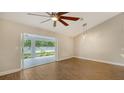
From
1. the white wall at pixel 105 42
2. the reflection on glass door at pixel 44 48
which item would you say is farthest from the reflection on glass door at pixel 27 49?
the white wall at pixel 105 42

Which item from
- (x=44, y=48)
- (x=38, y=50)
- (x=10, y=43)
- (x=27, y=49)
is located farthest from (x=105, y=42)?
(x=10, y=43)

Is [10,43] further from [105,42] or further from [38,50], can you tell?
[105,42]

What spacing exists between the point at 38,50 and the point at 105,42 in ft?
11.0

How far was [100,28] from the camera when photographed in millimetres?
5840

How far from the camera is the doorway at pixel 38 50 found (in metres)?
4.11

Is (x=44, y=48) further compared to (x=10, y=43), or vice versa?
(x=44, y=48)

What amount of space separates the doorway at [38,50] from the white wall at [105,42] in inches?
82.0

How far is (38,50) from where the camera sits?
4840mm

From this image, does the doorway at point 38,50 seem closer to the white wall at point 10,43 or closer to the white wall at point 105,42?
the white wall at point 10,43

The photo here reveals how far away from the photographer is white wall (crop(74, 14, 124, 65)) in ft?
16.1

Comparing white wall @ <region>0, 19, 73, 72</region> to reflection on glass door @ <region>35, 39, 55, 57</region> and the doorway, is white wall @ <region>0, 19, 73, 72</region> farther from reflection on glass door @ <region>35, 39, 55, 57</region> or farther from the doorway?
reflection on glass door @ <region>35, 39, 55, 57</region>

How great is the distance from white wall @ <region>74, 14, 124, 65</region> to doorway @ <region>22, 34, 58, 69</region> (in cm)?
208
